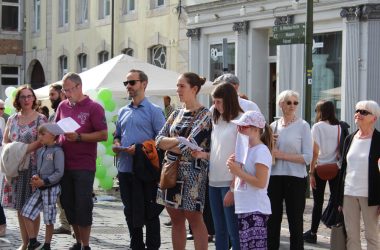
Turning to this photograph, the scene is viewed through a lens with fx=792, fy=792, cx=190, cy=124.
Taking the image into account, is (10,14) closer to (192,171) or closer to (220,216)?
(192,171)

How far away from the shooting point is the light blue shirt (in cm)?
830

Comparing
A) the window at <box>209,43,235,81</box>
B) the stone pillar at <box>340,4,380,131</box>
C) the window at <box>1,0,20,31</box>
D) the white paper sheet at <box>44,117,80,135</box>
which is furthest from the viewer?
the window at <box>1,0,20,31</box>

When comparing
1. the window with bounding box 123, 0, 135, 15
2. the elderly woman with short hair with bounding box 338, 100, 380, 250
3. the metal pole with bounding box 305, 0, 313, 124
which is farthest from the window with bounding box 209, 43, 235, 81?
the elderly woman with short hair with bounding box 338, 100, 380, 250

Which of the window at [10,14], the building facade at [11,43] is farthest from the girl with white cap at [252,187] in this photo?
the window at [10,14]

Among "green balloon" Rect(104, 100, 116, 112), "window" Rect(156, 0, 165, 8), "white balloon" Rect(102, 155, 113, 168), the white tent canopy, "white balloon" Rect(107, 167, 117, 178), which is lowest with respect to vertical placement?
"white balloon" Rect(107, 167, 117, 178)

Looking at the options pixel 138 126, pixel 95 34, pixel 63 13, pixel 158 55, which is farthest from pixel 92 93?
pixel 63 13

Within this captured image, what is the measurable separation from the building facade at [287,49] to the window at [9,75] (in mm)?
14551

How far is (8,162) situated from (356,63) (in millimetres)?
10147

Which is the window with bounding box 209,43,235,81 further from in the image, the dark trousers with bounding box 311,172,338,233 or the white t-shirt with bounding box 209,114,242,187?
the white t-shirt with bounding box 209,114,242,187

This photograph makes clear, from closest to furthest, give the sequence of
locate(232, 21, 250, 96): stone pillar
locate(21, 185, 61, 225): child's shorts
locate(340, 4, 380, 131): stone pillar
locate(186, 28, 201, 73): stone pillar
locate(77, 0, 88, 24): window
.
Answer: locate(21, 185, 61, 225): child's shorts < locate(340, 4, 380, 131): stone pillar < locate(232, 21, 250, 96): stone pillar < locate(186, 28, 201, 73): stone pillar < locate(77, 0, 88, 24): window

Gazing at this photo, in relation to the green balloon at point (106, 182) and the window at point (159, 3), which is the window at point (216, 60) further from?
the green balloon at point (106, 182)

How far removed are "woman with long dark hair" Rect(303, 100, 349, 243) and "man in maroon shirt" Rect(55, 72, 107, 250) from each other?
2858 mm

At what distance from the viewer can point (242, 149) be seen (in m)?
6.68

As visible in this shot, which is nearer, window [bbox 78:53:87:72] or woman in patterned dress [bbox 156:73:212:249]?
woman in patterned dress [bbox 156:73:212:249]
